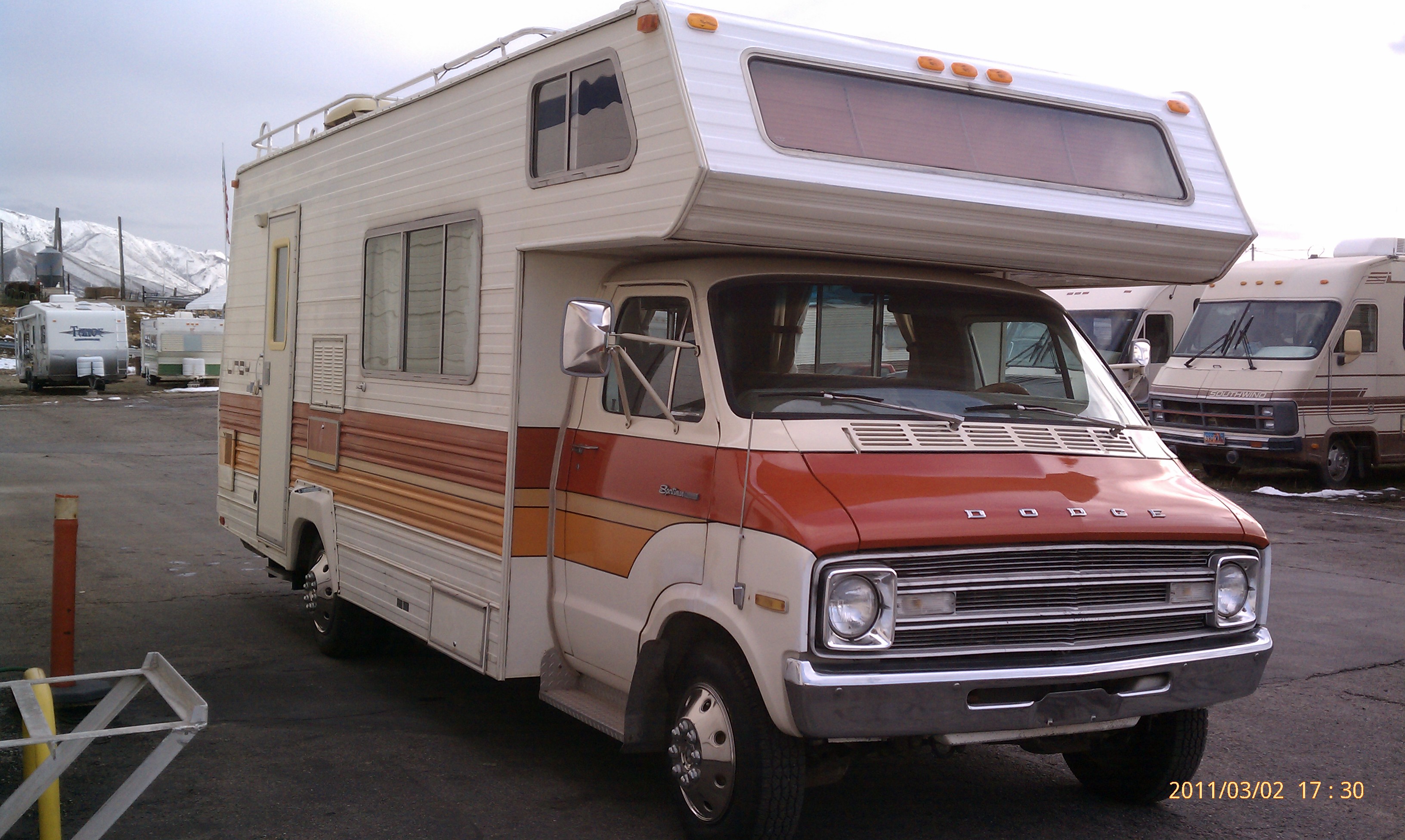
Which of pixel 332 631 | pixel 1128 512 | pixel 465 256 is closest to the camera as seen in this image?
pixel 1128 512

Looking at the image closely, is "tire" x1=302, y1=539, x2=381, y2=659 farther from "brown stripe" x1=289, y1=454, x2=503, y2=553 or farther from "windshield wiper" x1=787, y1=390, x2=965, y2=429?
"windshield wiper" x1=787, y1=390, x2=965, y2=429

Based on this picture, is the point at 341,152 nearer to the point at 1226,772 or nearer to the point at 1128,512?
the point at 1128,512

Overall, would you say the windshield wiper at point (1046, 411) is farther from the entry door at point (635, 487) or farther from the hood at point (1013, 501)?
the entry door at point (635, 487)

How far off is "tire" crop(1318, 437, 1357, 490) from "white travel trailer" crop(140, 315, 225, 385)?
1293 inches

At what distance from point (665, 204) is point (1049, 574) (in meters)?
1.84

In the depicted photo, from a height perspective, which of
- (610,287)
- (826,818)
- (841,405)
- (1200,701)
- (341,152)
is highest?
(341,152)

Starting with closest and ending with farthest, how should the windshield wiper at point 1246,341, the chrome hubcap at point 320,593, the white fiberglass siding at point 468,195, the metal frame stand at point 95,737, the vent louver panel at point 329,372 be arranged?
the metal frame stand at point 95,737 → the white fiberglass siding at point 468,195 → the vent louver panel at point 329,372 → the chrome hubcap at point 320,593 → the windshield wiper at point 1246,341

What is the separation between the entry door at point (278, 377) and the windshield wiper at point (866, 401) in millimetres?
4381

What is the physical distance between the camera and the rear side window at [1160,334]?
2006 centimetres

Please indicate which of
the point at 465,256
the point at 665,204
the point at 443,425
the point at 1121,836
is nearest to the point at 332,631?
the point at 443,425

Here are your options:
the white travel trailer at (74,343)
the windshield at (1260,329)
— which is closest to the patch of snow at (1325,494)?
the windshield at (1260,329)

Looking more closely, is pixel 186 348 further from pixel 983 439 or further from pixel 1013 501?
pixel 1013 501

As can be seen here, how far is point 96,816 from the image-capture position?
13.2ft
